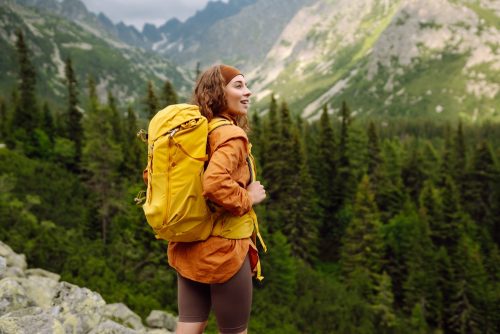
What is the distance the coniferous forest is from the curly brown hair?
47.8 ft

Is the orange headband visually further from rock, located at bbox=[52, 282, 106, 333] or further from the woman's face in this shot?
rock, located at bbox=[52, 282, 106, 333]

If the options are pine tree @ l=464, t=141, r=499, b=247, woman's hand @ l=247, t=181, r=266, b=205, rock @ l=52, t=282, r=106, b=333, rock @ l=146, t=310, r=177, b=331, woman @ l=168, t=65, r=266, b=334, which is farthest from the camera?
pine tree @ l=464, t=141, r=499, b=247

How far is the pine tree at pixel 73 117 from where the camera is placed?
48875 mm

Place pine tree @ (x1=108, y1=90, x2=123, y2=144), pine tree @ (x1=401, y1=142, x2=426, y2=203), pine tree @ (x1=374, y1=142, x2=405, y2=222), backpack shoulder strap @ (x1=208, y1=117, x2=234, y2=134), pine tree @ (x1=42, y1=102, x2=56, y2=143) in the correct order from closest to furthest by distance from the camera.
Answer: backpack shoulder strap @ (x1=208, y1=117, x2=234, y2=134) < pine tree @ (x1=108, y1=90, x2=123, y2=144) < pine tree @ (x1=42, y1=102, x2=56, y2=143) < pine tree @ (x1=374, y1=142, x2=405, y2=222) < pine tree @ (x1=401, y1=142, x2=426, y2=203)

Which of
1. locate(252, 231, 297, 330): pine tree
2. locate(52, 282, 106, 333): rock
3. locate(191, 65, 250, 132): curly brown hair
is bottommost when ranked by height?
locate(252, 231, 297, 330): pine tree

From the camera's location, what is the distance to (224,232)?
3641mm

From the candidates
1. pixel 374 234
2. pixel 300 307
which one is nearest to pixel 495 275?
pixel 374 234

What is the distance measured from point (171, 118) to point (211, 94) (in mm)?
510

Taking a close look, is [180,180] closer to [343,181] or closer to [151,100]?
[151,100]

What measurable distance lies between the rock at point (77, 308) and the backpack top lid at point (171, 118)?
4338mm

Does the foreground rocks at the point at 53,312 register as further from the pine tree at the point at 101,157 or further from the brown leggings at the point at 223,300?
the pine tree at the point at 101,157

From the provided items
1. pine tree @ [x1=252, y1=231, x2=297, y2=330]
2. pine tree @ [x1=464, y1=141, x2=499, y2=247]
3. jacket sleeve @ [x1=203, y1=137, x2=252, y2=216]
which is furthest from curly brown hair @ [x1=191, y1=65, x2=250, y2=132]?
pine tree @ [x1=464, y1=141, x2=499, y2=247]

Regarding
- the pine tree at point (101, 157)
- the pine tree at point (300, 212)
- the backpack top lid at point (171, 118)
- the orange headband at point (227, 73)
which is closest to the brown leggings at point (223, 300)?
the backpack top lid at point (171, 118)

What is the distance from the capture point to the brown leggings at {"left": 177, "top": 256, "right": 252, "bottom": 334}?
3.73m
